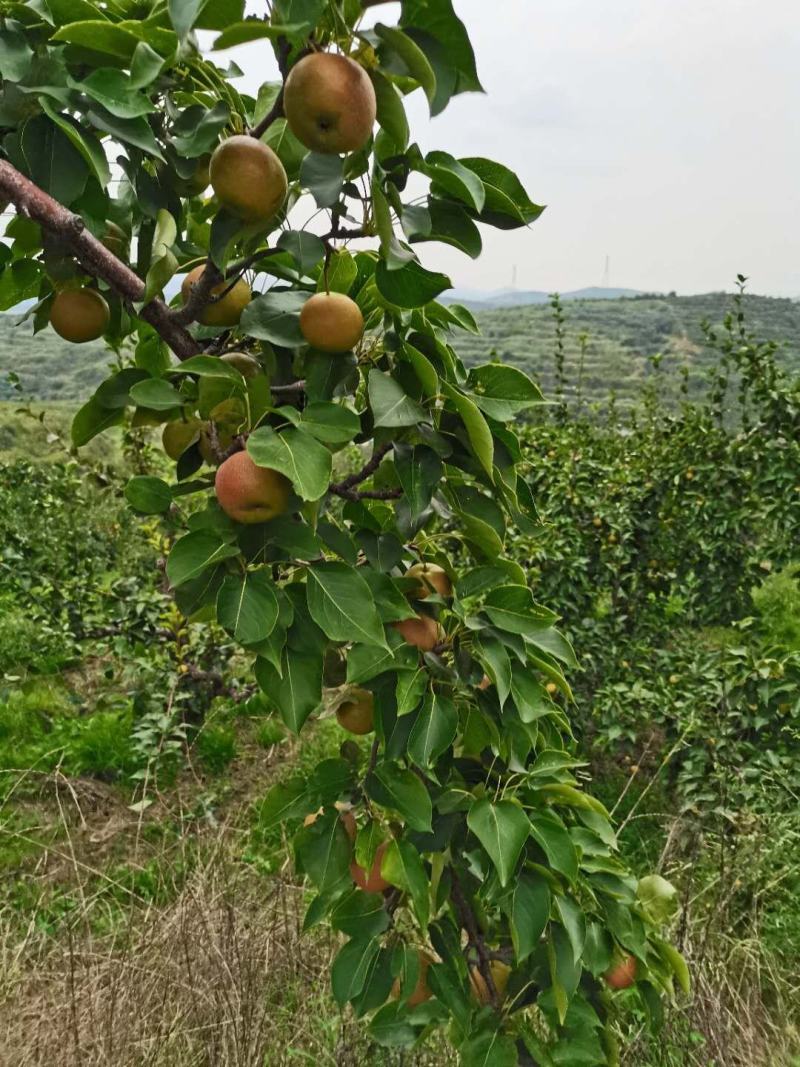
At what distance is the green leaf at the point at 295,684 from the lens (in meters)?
0.97

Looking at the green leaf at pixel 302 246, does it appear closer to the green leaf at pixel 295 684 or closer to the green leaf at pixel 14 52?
the green leaf at pixel 14 52

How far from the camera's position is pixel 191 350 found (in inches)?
40.7

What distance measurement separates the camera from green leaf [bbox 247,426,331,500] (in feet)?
2.74

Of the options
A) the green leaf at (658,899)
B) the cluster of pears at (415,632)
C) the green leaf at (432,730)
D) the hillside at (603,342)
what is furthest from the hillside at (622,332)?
the green leaf at (432,730)

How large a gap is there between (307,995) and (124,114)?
2.33 metres

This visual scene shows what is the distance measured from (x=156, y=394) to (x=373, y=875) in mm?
805

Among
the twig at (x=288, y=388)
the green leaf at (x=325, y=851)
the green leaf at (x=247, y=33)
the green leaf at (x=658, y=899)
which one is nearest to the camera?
the green leaf at (x=247, y=33)

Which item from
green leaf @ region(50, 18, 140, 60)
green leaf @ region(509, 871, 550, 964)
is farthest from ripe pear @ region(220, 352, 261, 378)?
green leaf @ region(509, 871, 550, 964)

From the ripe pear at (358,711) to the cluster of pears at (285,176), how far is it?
562mm

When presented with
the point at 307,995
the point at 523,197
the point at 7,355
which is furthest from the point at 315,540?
the point at 7,355

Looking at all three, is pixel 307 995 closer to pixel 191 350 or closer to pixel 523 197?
pixel 191 350

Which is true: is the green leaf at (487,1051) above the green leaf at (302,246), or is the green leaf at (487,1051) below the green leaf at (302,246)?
below

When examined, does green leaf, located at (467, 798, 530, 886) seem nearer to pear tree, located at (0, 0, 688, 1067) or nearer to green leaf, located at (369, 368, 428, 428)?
pear tree, located at (0, 0, 688, 1067)

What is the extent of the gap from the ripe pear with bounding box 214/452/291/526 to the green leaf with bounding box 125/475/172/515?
4.4 inches
